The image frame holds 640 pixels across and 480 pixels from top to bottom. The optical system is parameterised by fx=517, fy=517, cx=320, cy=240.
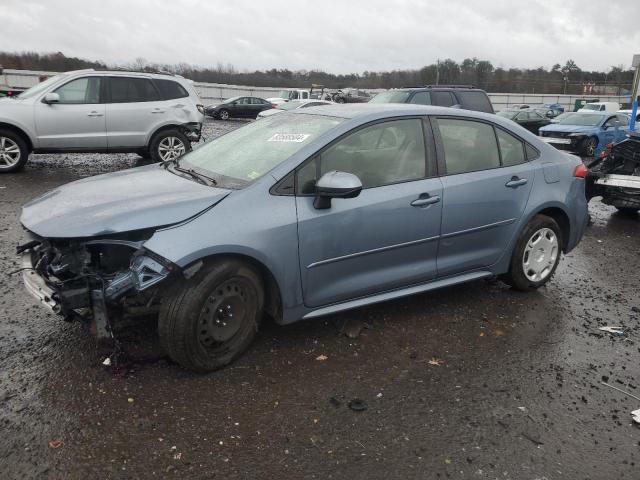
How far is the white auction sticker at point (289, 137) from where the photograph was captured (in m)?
3.63

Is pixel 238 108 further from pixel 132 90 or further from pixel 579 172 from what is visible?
pixel 579 172

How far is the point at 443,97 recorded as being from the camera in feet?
39.1

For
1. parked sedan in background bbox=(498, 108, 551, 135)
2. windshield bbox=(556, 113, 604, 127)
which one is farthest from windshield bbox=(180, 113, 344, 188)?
parked sedan in background bbox=(498, 108, 551, 135)

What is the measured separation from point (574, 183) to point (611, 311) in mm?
1170

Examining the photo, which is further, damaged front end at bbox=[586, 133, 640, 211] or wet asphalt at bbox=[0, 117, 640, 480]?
damaged front end at bbox=[586, 133, 640, 211]

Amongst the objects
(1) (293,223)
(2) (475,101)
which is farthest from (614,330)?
(2) (475,101)

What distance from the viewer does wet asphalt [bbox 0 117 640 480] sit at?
254 cm

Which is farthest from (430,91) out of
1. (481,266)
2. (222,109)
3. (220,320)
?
(222,109)

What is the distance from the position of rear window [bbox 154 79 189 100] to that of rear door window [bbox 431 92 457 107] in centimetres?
550

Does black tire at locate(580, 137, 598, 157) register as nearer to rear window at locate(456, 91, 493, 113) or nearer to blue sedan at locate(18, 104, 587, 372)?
rear window at locate(456, 91, 493, 113)

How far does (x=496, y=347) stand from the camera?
375 cm

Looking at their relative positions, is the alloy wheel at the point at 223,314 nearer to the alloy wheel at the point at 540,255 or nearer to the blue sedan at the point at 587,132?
the alloy wheel at the point at 540,255

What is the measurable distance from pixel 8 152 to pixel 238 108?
A: 22018mm

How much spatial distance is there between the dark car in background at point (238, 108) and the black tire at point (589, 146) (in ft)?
60.4
